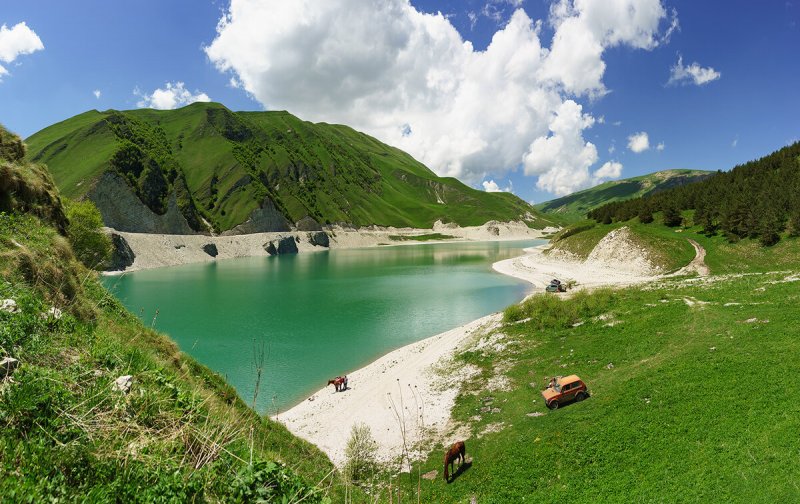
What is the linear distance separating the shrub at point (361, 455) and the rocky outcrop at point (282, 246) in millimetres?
172692

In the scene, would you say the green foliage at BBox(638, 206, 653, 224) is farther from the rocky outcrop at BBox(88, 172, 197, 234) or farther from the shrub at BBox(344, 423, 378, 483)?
the rocky outcrop at BBox(88, 172, 197, 234)

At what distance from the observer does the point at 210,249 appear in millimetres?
151250

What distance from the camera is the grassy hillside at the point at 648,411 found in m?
10.7

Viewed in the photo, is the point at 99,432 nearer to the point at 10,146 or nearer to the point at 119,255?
the point at 10,146

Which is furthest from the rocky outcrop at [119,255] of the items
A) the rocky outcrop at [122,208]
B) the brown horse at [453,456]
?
the brown horse at [453,456]

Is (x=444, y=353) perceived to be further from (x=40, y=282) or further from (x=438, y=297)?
(x=438, y=297)

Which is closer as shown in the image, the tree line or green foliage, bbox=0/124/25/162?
green foliage, bbox=0/124/25/162

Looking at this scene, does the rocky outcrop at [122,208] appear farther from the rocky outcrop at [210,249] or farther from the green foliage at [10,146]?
the green foliage at [10,146]

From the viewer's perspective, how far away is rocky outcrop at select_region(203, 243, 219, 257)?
491 feet

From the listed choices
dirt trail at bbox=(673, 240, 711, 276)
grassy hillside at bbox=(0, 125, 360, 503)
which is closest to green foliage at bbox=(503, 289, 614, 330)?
grassy hillside at bbox=(0, 125, 360, 503)

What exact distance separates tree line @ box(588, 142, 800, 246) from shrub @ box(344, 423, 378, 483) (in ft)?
216

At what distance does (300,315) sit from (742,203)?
74059 millimetres

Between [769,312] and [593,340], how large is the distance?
32.1 ft

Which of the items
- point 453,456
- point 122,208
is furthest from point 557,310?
point 122,208
